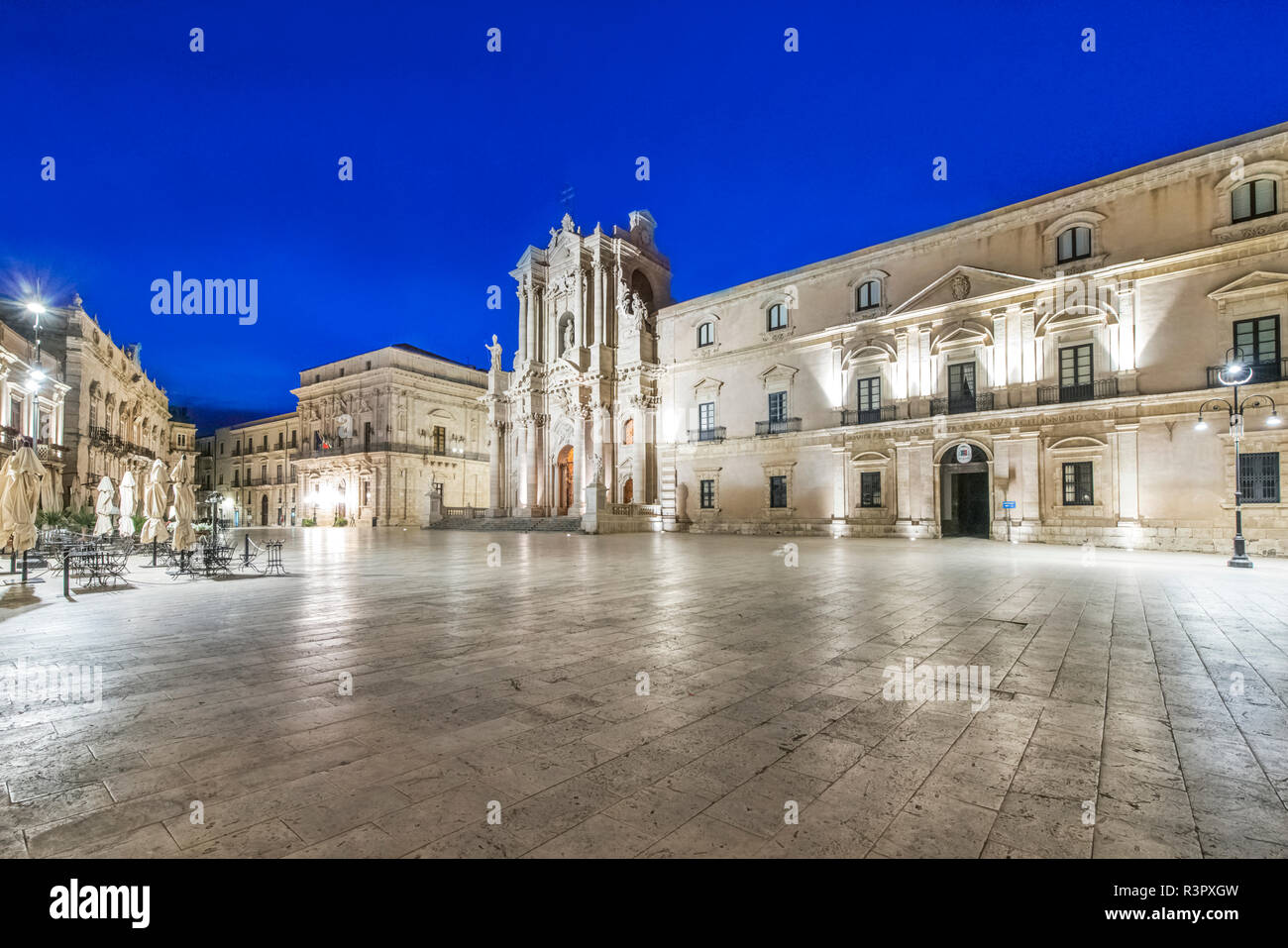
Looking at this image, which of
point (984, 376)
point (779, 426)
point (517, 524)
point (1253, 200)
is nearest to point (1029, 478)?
point (984, 376)

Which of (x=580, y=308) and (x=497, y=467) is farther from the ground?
(x=580, y=308)

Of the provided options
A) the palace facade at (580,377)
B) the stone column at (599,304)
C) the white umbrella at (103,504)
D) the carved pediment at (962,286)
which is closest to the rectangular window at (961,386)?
the carved pediment at (962,286)

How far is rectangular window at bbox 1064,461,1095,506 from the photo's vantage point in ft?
67.4

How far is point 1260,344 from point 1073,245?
649 cm

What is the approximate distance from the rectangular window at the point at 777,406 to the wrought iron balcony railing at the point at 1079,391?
10469 millimetres

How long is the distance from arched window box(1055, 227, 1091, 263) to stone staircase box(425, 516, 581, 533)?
23.4m

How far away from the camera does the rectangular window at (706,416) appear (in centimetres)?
3148

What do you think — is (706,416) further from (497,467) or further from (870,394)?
(497,467)

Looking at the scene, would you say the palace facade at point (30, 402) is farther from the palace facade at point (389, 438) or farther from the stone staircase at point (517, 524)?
the stone staircase at point (517, 524)

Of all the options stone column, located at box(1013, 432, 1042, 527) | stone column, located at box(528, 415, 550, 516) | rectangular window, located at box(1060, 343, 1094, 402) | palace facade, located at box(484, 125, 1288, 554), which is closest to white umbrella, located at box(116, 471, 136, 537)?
palace facade, located at box(484, 125, 1288, 554)

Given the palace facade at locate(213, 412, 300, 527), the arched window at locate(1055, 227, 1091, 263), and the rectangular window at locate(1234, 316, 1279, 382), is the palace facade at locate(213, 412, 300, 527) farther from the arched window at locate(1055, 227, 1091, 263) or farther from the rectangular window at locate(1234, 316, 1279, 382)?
the rectangular window at locate(1234, 316, 1279, 382)

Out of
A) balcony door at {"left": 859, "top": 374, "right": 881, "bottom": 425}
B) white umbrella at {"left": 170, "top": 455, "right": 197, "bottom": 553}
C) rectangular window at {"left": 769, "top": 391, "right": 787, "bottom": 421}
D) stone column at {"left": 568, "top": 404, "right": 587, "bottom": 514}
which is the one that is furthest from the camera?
stone column at {"left": 568, "top": 404, "right": 587, "bottom": 514}

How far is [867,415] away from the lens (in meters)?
26.0

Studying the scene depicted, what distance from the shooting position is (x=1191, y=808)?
2.68m
